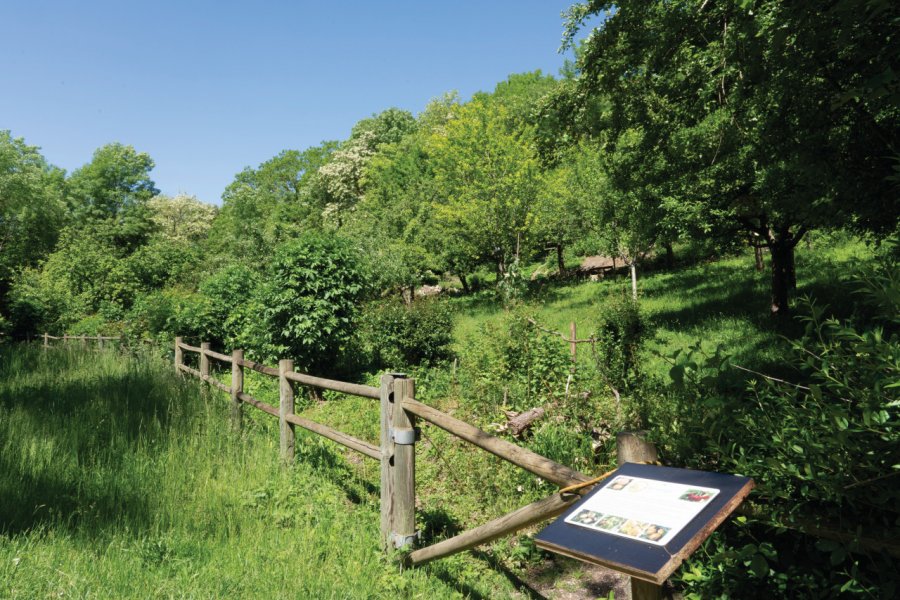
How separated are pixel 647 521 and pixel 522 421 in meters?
4.77

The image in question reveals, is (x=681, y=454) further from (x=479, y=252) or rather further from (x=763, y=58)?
(x=479, y=252)

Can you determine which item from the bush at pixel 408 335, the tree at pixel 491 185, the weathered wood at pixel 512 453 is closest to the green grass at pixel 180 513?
the weathered wood at pixel 512 453

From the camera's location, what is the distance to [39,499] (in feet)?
13.3

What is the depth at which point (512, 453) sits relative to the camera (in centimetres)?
257

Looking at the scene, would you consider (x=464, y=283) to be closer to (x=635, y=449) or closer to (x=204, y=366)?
(x=204, y=366)

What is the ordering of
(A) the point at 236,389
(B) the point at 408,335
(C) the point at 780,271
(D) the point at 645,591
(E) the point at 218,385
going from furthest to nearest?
(C) the point at 780,271, (B) the point at 408,335, (E) the point at 218,385, (A) the point at 236,389, (D) the point at 645,591

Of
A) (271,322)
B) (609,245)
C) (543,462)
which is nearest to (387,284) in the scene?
(609,245)

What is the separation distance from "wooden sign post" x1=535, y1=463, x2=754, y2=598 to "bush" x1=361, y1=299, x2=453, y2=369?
9352 mm

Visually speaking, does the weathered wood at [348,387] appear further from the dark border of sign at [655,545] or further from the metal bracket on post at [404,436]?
the dark border of sign at [655,545]

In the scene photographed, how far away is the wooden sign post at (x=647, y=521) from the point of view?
1.34 metres

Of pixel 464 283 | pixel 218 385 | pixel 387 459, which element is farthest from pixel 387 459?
pixel 464 283

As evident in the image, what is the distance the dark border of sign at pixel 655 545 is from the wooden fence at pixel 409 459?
1.17 ft

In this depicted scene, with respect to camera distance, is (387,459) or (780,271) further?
(780,271)

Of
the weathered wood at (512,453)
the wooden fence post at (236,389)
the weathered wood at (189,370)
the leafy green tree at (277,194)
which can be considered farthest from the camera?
the leafy green tree at (277,194)
